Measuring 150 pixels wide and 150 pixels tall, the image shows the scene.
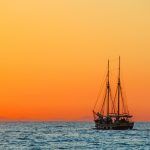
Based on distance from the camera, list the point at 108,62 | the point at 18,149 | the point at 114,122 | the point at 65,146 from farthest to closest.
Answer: the point at 108,62 → the point at 114,122 → the point at 65,146 → the point at 18,149

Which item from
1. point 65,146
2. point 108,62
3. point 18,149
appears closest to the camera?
point 18,149

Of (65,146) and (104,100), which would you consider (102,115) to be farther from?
(65,146)

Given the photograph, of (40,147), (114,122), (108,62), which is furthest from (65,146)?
(108,62)

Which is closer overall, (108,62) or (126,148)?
(126,148)

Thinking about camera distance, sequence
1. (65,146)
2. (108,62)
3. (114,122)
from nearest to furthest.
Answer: (65,146) → (114,122) → (108,62)

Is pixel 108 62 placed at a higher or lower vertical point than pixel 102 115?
higher

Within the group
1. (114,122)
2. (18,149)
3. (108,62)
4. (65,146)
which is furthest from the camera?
(108,62)

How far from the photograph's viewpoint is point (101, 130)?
163500 mm

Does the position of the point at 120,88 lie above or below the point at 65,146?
above

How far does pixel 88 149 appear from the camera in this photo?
91.7 m

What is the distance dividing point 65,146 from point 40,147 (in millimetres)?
3985

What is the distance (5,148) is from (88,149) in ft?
36.8

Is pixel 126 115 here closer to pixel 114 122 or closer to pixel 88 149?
pixel 114 122

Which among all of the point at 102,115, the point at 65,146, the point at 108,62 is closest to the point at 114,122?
the point at 102,115
